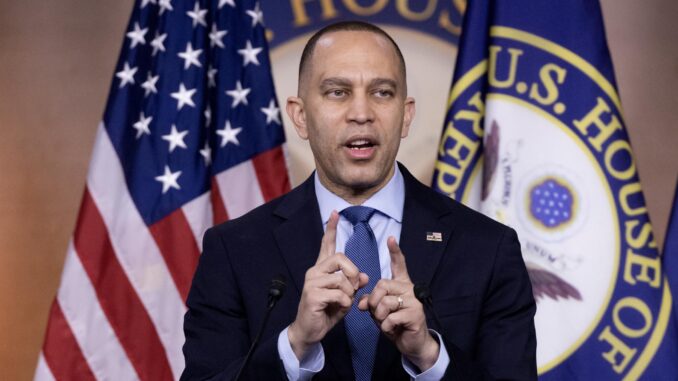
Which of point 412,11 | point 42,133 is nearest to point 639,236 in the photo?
point 412,11

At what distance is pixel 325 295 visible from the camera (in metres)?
1.79

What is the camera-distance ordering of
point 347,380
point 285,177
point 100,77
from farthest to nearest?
1. point 100,77
2. point 285,177
3. point 347,380

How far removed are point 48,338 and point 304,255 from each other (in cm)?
182

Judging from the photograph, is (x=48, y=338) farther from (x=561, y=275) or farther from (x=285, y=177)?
(x=561, y=275)

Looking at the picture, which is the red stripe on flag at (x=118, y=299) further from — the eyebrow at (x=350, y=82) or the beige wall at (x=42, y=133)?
the eyebrow at (x=350, y=82)

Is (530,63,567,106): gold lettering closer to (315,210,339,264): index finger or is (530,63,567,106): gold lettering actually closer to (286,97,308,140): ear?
(286,97,308,140): ear

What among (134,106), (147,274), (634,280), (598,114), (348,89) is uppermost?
(348,89)

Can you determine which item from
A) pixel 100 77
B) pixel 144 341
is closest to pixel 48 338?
pixel 144 341

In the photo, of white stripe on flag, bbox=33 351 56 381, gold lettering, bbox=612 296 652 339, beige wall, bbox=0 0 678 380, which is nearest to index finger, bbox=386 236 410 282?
gold lettering, bbox=612 296 652 339

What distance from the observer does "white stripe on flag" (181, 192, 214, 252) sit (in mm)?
3762

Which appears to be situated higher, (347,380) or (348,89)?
(348,89)

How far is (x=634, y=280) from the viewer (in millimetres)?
3574

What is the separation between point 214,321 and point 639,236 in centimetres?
199

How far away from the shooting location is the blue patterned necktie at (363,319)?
2.07 meters
